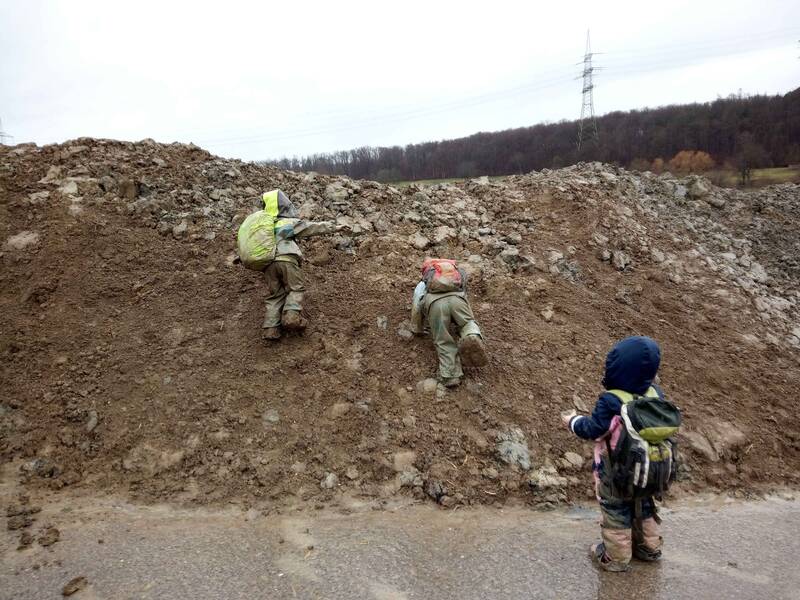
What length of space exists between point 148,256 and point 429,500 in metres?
5.24

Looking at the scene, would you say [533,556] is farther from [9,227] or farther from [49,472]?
[9,227]

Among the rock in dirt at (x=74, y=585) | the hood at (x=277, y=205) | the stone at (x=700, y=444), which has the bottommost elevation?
the stone at (x=700, y=444)

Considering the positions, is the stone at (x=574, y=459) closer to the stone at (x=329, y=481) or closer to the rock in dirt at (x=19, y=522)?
the stone at (x=329, y=481)

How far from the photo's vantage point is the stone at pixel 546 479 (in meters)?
4.77

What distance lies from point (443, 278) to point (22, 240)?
6.01 metres

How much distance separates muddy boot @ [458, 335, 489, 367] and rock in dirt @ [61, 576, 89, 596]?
3.77 metres

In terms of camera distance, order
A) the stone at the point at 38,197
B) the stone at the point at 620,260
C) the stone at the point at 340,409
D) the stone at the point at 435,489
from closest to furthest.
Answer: the stone at the point at 435,489
the stone at the point at 340,409
the stone at the point at 38,197
the stone at the point at 620,260

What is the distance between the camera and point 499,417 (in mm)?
5367

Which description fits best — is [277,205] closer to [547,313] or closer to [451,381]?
[451,381]

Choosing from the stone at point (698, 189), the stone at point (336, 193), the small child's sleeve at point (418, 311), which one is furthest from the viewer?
the stone at point (698, 189)

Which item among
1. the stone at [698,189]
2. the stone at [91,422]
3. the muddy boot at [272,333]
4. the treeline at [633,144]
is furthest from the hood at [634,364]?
the treeline at [633,144]

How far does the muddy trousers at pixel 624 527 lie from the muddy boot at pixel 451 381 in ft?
6.71

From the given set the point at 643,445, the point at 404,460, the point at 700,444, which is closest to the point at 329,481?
the point at 404,460

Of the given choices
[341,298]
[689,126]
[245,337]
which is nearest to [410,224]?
[341,298]
